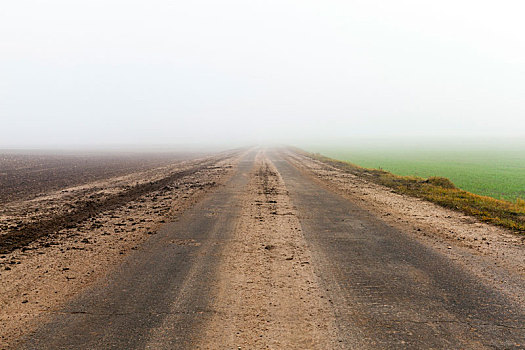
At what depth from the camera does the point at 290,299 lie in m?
4.14

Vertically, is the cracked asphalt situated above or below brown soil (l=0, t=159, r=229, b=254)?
below

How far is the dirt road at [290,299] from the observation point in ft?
10.7

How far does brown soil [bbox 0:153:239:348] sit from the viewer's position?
407cm

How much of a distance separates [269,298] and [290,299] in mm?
311

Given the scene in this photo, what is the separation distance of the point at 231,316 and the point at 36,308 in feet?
9.08

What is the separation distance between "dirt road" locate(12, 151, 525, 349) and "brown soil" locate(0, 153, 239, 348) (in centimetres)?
38

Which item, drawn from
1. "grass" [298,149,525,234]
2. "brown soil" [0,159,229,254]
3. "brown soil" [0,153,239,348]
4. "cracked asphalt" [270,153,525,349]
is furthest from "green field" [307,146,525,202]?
"brown soil" [0,159,229,254]

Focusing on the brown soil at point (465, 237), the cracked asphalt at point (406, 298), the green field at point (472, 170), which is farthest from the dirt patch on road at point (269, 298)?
the green field at point (472, 170)

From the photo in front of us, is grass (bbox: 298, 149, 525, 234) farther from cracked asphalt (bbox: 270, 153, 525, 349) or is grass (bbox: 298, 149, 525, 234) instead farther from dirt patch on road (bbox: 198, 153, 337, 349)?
dirt patch on road (bbox: 198, 153, 337, 349)

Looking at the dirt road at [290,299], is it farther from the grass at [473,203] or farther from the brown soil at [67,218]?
the grass at [473,203]

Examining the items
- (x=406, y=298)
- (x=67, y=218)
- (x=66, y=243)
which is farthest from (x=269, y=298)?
(x=67, y=218)

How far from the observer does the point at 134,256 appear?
19.2 ft

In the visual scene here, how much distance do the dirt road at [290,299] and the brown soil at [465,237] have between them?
82 mm

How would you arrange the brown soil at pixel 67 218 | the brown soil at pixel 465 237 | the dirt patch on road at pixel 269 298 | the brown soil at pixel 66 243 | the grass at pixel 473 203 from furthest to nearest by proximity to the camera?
the grass at pixel 473 203 < the brown soil at pixel 67 218 < the brown soil at pixel 465 237 < the brown soil at pixel 66 243 < the dirt patch on road at pixel 269 298
